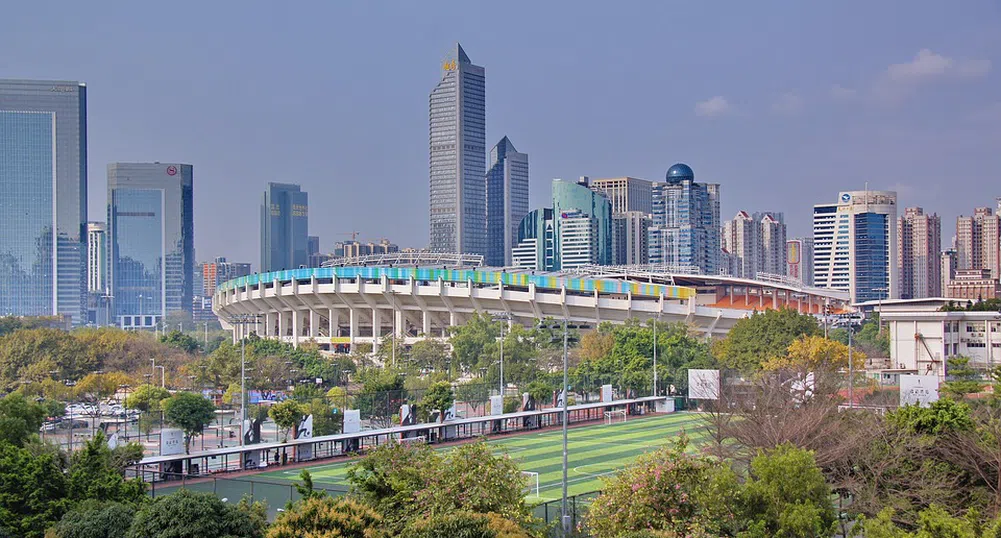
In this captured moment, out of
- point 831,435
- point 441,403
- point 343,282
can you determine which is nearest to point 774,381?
point 831,435

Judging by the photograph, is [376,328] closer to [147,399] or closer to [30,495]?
[147,399]

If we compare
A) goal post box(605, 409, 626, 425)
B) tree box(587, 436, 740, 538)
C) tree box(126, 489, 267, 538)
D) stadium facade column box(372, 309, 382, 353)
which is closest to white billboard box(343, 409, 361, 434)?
goal post box(605, 409, 626, 425)

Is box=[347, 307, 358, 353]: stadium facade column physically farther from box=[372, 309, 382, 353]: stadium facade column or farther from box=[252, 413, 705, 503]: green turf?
box=[252, 413, 705, 503]: green turf

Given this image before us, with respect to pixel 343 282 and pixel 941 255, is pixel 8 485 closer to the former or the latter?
pixel 343 282

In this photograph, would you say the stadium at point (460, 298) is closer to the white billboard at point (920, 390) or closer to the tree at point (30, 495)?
the white billboard at point (920, 390)

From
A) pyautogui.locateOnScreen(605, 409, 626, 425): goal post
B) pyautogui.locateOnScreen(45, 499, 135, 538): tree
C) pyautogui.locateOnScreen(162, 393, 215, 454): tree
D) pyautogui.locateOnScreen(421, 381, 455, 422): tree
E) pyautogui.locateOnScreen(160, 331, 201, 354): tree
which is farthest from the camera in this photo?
pyautogui.locateOnScreen(160, 331, 201, 354): tree
